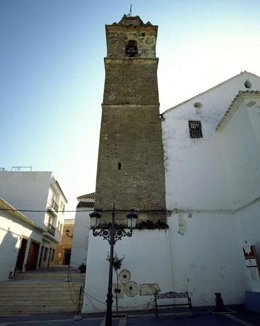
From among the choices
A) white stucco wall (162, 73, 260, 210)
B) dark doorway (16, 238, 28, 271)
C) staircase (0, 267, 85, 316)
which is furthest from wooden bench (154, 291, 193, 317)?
dark doorway (16, 238, 28, 271)

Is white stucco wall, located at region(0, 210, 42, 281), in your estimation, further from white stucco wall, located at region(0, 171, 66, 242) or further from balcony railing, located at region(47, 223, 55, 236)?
balcony railing, located at region(47, 223, 55, 236)

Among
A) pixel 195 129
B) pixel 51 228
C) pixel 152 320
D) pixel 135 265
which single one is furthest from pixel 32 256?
pixel 195 129

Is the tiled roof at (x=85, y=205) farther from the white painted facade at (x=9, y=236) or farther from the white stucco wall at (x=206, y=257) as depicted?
the white stucco wall at (x=206, y=257)

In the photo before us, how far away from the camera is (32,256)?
1822 centimetres

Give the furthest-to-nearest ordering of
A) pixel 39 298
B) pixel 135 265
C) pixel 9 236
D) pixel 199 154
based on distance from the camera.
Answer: pixel 9 236
pixel 199 154
pixel 39 298
pixel 135 265

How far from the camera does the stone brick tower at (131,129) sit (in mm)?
10758

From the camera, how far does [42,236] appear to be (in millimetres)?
20047

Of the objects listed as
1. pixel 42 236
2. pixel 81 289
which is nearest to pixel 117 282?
pixel 81 289

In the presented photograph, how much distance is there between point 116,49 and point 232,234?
13080 millimetres

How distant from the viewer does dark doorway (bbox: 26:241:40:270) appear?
17397 mm

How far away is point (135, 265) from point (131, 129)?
6755 mm

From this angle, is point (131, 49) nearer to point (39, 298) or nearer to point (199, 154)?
point (199, 154)

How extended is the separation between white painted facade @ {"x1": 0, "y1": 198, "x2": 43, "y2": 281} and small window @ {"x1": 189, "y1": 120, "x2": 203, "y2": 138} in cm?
1095

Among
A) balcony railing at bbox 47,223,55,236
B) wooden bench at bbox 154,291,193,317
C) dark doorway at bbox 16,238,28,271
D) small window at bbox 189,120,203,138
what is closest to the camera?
wooden bench at bbox 154,291,193,317
